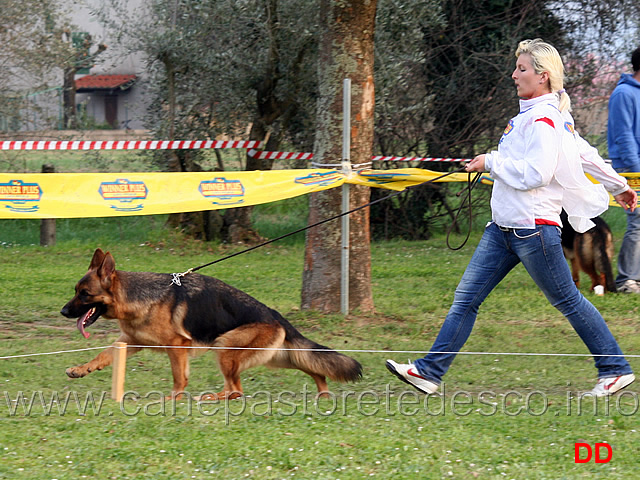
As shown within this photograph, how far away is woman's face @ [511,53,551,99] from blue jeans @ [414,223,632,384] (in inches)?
32.8

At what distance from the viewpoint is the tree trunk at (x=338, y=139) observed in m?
7.61

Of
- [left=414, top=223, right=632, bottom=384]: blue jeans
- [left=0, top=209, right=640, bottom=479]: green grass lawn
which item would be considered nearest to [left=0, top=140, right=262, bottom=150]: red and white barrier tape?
[left=0, top=209, right=640, bottom=479]: green grass lawn

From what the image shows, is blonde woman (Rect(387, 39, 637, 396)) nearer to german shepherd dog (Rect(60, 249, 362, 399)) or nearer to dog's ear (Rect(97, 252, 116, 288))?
german shepherd dog (Rect(60, 249, 362, 399))

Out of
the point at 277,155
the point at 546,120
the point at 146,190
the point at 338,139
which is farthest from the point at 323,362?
the point at 277,155

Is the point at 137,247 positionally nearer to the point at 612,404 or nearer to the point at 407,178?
the point at 407,178

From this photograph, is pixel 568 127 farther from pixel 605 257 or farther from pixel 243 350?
pixel 605 257

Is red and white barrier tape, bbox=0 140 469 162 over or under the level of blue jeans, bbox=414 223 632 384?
over

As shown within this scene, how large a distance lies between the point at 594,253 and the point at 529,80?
14.7ft

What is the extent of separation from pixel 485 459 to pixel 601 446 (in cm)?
64

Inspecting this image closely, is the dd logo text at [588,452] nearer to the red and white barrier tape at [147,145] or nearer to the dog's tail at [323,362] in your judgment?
the dog's tail at [323,362]

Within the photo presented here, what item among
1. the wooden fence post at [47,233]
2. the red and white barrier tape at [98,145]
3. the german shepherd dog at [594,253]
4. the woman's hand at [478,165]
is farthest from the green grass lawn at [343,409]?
the wooden fence post at [47,233]

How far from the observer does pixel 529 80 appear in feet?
15.7

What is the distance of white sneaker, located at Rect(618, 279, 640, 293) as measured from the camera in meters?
8.88

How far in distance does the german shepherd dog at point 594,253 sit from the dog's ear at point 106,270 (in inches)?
208
